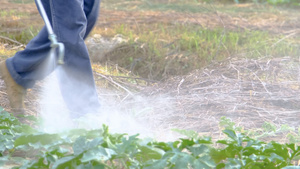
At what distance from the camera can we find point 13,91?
2.46 metres

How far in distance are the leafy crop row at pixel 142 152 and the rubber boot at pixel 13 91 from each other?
0.72 meters

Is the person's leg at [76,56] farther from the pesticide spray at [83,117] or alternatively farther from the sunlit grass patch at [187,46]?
the sunlit grass patch at [187,46]

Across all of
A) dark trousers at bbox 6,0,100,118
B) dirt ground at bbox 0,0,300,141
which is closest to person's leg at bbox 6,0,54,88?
dark trousers at bbox 6,0,100,118

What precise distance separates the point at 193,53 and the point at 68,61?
2867 millimetres

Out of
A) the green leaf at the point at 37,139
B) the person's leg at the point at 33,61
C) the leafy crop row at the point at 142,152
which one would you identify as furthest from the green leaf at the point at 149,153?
the person's leg at the point at 33,61

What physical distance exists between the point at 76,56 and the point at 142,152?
894mm

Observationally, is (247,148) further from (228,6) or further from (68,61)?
(228,6)

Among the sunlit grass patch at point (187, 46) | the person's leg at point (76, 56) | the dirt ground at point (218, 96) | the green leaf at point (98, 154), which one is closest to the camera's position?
the green leaf at point (98, 154)

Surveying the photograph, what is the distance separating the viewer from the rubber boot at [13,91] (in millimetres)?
A: 2412

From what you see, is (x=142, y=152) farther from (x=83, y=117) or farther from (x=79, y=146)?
(x=83, y=117)

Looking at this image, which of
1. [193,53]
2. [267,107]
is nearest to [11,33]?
[193,53]

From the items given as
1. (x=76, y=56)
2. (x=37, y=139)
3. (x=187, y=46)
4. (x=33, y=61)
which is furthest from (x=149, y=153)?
(x=187, y=46)

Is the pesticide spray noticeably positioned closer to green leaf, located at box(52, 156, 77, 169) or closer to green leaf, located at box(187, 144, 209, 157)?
green leaf, located at box(52, 156, 77, 169)

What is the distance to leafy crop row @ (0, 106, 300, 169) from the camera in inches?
56.6
